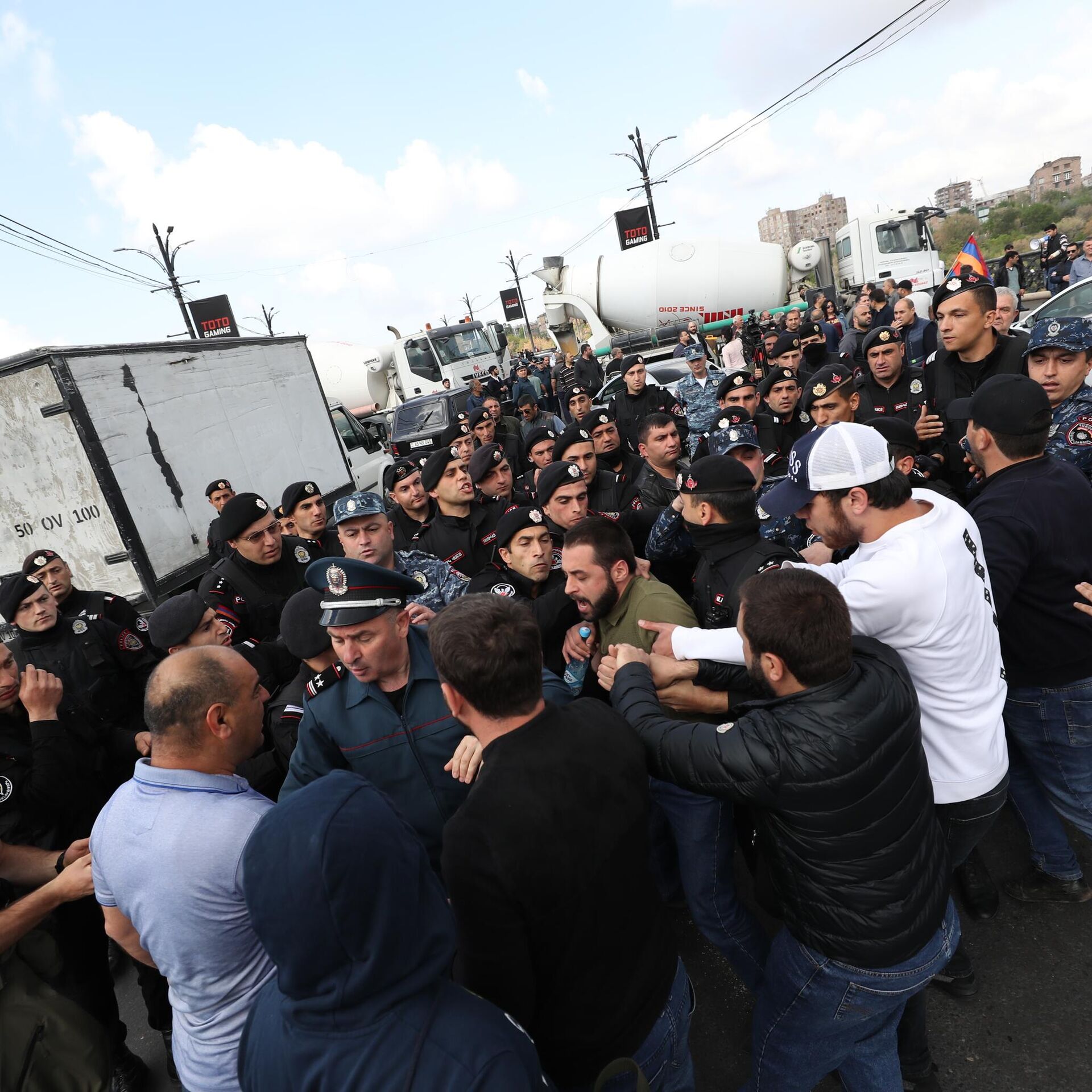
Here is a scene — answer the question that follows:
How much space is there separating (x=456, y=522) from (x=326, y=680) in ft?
7.38

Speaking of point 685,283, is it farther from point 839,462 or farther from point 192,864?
point 192,864

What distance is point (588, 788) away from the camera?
1578 mm

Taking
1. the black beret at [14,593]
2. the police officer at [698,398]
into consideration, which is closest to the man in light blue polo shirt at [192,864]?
the black beret at [14,593]

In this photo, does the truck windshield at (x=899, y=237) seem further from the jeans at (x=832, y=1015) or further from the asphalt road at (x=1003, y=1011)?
the jeans at (x=832, y=1015)

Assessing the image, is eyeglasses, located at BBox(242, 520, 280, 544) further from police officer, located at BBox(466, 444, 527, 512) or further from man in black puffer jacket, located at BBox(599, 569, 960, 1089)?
man in black puffer jacket, located at BBox(599, 569, 960, 1089)

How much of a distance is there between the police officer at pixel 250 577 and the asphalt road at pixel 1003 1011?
7.29 ft

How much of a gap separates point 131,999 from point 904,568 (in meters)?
4.45

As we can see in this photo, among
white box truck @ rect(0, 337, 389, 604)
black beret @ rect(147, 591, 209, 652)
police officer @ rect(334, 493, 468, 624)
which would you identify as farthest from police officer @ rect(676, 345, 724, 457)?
white box truck @ rect(0, 337, 389, 604)

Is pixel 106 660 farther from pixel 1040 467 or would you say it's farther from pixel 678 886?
pixel 1040 467

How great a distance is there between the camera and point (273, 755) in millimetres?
2879

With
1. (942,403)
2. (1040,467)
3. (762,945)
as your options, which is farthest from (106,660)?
(942,403)

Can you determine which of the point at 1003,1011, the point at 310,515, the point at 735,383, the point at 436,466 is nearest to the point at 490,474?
the point at 436,466

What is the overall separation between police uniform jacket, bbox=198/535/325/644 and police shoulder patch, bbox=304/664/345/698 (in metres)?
1.56

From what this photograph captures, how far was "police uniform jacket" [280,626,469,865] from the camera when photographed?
7.23 feet
